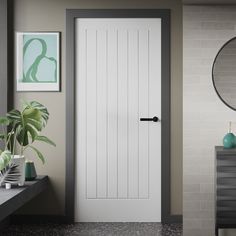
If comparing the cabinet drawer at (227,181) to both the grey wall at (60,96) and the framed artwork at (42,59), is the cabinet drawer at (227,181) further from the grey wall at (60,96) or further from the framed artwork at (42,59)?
the framed artwork at (42,59)

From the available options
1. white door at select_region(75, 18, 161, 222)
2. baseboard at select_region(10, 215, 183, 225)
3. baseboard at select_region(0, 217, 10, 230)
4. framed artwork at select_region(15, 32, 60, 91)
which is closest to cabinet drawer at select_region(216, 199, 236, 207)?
white door at select_region(75, 18, 161, 222)

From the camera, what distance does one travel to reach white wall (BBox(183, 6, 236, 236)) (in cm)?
390

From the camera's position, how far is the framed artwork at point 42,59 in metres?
4.29

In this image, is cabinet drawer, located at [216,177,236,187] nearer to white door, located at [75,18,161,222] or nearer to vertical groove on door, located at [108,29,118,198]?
white door, located at [75,18,161,222]

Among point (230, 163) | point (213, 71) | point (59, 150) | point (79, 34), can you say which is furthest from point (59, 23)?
point (230, 163)

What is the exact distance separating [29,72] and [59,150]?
2.85 feet

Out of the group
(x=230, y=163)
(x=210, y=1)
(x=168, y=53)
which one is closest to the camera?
(x=230, y=163)

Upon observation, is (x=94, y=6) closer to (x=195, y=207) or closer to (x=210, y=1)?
(x=210, y=1)

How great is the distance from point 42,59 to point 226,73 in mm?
1854

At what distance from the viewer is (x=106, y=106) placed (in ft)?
14.2

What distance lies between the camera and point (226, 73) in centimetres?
389

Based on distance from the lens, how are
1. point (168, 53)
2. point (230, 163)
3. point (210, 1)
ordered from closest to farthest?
point (230, 163)
point (210, 1)
point (168, 53)

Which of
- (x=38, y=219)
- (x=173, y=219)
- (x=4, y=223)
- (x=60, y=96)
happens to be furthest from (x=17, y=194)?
(x=173, y=219)

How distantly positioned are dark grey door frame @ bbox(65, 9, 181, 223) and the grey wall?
51 mm
